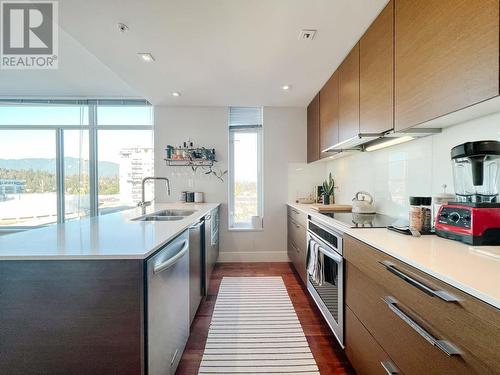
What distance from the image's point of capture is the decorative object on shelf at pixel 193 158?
3.62 metres

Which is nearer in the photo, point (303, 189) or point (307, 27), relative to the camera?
point (307, 27)

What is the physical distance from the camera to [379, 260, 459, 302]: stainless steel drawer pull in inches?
28.2

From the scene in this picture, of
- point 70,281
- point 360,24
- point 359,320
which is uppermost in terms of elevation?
point 360,24

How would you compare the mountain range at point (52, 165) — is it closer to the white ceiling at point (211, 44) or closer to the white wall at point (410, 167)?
the white ceiling at point (211, 44)

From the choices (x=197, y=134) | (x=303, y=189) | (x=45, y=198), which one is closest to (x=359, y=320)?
(x=303, y=189)

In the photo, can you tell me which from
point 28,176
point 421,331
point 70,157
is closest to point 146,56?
point 421,331

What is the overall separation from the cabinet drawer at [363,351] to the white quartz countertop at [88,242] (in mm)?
1190

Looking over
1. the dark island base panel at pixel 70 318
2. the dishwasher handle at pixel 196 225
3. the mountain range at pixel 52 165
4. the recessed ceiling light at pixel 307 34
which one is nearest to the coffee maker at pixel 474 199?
the recessed ceiling light at pixel 307 34

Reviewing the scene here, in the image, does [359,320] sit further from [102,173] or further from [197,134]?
[102,173]

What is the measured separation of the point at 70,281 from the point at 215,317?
150 cm

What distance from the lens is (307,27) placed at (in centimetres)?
181

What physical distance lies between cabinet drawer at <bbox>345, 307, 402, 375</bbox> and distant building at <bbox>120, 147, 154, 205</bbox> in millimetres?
3742

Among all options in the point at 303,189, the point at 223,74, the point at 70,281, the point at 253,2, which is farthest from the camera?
the point at 303,189

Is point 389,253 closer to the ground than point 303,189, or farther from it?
closer to the ground
